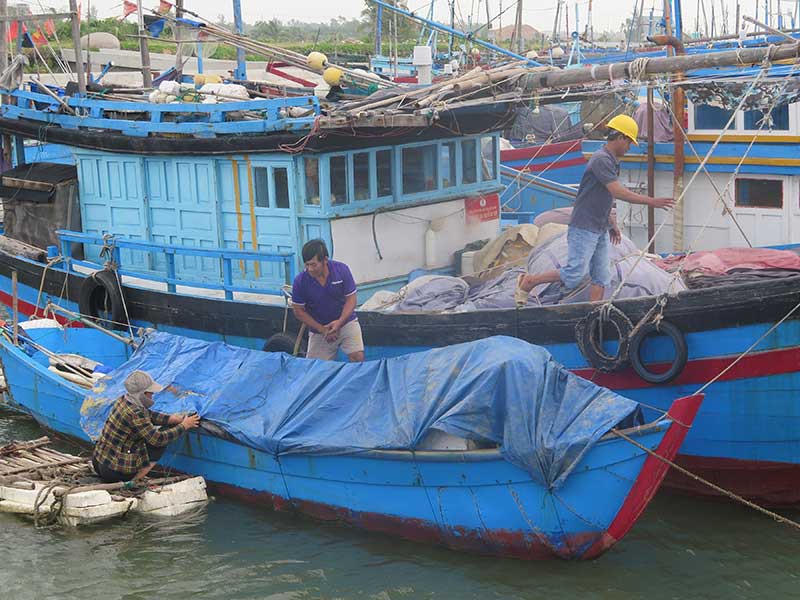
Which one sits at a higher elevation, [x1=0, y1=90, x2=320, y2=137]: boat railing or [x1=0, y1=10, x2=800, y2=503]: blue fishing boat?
[x1=0, y1=90, x2=320, y2=137]: boat railing

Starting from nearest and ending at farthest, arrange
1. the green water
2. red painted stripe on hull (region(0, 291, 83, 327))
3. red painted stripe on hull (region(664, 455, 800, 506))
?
the green water → red painted stripe on hull (region(664, 455, 800, 506)) → red painted stripe on hull (region(0, 291, 83, 327))

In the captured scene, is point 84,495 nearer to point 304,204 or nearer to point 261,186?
point 304,204

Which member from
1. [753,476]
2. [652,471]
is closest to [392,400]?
[652,471]

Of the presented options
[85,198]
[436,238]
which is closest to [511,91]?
[436,238]

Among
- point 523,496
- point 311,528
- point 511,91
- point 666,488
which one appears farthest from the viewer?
point 511,91

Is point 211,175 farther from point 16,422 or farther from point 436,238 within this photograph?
point 16,422

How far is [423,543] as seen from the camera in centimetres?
888

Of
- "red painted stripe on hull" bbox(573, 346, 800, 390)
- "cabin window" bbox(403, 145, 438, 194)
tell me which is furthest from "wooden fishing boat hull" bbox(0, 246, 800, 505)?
"cabin window" bbox(403, 145, 438, 194)

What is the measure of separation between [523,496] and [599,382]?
74.4 inches

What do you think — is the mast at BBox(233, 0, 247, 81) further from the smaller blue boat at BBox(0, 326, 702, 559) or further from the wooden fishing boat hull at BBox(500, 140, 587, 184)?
the wooden fishing boat hull at BBox(500, 140, 587, 184)

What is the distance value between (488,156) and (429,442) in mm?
5212

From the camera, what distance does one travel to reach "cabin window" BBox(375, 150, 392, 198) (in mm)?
11586

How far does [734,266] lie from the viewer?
10.1 m

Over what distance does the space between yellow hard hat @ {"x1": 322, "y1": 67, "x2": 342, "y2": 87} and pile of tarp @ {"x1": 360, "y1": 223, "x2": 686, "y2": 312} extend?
229 centimetres
